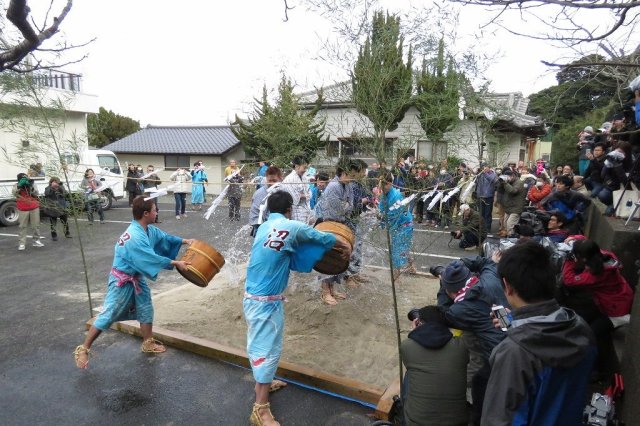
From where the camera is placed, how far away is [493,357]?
1.76 metres

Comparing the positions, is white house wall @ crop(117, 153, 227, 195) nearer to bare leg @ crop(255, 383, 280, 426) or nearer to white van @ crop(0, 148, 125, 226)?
white van @ crop(0, 148, 125, 226)

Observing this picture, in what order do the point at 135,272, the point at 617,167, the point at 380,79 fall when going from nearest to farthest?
the point at 380,79 < the point at 135,272 < the point at 617,167

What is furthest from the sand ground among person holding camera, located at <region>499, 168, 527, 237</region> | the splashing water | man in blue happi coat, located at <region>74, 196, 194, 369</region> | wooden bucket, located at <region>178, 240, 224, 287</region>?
person holding camera, located at <region>499, 168, 527, 237</region>

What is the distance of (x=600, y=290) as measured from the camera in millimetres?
3395

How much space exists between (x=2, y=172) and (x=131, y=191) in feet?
11.8

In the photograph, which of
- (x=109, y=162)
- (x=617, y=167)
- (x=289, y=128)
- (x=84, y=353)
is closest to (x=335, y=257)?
(x=84, y=353)

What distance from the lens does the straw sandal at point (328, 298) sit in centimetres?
536

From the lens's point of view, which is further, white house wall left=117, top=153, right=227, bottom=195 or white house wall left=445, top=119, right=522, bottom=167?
white house wall left=117, top=153, right=227, bottom=195

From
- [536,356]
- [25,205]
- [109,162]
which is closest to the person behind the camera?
[536,356]

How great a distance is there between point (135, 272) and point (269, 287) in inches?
62.3

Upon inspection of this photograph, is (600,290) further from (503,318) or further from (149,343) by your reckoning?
(149,343)

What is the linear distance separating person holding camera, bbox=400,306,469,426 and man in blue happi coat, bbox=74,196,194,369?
217 centimetres

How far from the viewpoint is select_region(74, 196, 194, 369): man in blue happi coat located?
12.5ft

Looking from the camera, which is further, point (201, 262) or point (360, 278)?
point (360, 278)
